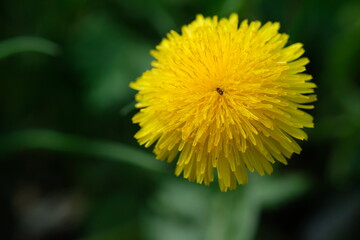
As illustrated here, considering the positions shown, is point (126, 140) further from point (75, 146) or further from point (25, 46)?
point (25, 46)

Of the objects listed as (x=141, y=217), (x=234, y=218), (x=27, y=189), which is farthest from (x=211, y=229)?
(x=27, y=189)

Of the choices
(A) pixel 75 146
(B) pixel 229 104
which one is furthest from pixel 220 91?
(A) pixel 75 146

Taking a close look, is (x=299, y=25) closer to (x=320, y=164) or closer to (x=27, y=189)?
(x=320, y=164)

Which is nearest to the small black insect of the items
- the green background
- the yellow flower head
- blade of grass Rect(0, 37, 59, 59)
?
the yellow flower head

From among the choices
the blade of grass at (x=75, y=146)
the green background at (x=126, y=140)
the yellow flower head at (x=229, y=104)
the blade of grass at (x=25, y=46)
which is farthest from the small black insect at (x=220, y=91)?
the blade of grass at (x=25, y=46)

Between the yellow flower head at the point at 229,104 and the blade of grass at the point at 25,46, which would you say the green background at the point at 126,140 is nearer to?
the blade of grass at the point at 25,46
